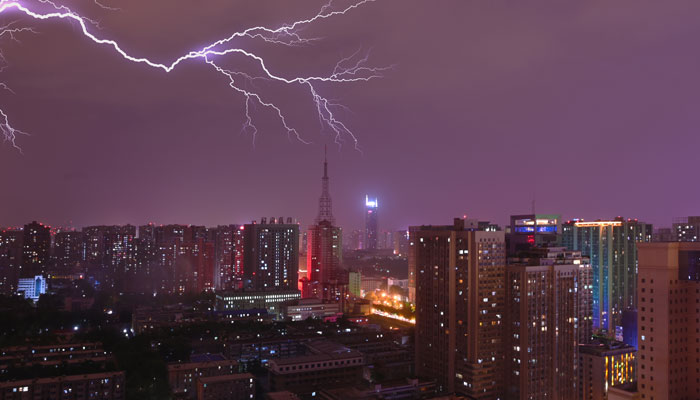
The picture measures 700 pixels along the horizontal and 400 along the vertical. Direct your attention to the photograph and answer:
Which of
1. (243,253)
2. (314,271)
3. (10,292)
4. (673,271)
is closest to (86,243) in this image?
(10,292)

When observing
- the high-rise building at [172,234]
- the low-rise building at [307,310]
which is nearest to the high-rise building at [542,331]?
the low-rise building at [307,310]

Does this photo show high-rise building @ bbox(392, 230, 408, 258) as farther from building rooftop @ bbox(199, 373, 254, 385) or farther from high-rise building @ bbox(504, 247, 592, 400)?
building rooftop @ bbox(199, 373, 254, 385)

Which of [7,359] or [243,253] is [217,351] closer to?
[7,359]

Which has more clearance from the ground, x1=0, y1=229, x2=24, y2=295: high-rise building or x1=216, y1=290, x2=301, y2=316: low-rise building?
x1=0, y1=229, x2=24, y2=295: high-rise building

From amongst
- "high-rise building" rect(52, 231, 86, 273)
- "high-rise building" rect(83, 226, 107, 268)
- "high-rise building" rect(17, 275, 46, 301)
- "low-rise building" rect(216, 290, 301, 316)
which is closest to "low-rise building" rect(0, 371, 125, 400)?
"low-rise building" rect(216, 290, 301, 316)

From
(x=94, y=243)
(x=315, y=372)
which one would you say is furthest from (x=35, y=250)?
(x=315, y=372)

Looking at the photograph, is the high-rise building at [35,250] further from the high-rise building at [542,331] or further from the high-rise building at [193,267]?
the high-rise building at [542,331]
